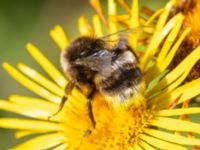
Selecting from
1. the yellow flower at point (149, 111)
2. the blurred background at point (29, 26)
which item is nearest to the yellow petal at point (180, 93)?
the yellow flower at point (149, 111)

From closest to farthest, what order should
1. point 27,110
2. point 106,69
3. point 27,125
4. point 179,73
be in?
point 106,69
point 179,73
point 27,125
point 27,110

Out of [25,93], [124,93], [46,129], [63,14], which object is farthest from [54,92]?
[63,14]

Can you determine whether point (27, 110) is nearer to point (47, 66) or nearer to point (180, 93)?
point (47, 66)

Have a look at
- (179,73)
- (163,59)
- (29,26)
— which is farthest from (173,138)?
(29,26)

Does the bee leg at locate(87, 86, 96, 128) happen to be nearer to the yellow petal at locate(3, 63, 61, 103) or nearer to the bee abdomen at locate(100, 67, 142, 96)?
the bee abdomen at locate(100, 67, 142, 96)

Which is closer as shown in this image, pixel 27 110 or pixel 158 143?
pixel 158 143

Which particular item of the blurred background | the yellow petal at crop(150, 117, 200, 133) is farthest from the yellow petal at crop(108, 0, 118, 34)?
the blurred background
